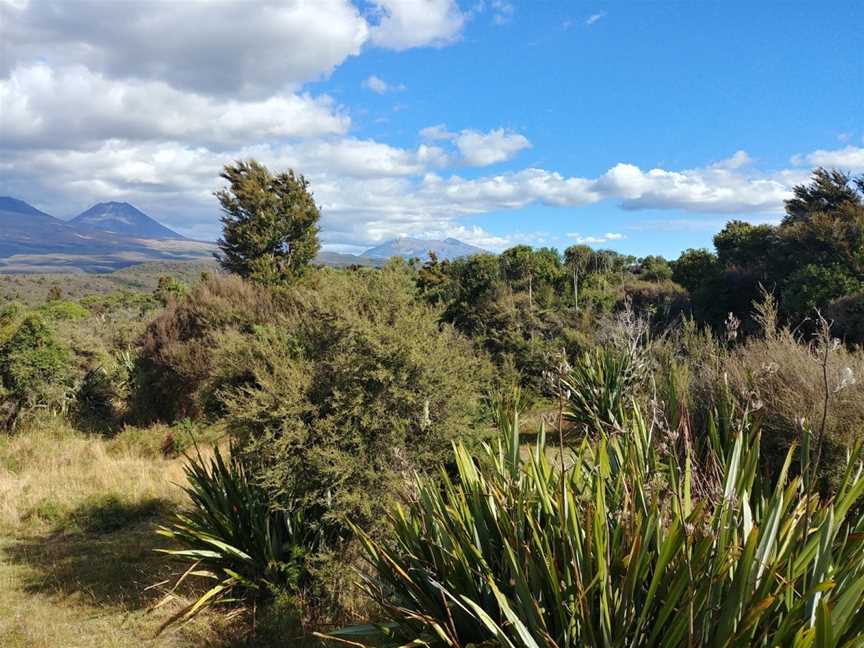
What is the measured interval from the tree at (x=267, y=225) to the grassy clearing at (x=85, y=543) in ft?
38.8

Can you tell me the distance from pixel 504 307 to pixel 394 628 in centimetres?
2085

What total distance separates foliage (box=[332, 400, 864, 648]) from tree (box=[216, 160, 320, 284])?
21048 mm

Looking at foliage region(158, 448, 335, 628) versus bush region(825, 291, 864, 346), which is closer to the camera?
foliage region(158, 448, 335, 628)

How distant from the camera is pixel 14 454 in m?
11.8

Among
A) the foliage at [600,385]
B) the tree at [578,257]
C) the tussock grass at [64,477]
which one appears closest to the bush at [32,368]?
the tussock grass at [64,477]

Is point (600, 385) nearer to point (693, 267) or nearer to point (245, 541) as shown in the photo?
point (245, 541)

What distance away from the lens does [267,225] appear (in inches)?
943

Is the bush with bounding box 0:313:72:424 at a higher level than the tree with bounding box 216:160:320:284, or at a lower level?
lower

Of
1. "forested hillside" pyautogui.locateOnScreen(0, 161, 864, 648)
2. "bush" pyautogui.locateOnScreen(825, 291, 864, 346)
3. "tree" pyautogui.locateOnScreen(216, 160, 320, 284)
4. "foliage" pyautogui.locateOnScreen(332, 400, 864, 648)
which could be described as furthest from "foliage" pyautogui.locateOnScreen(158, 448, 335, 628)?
"tree" pyautogui.locateOnScreen(216, 160, 320, 284)

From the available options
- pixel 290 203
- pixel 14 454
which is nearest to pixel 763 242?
pixel 290 203

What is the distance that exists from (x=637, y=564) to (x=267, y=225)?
2394cm

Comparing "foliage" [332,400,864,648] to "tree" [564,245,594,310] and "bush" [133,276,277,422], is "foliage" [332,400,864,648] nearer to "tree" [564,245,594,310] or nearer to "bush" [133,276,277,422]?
"bush" [133,276,277,422]

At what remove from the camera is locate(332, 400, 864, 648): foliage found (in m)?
2.08

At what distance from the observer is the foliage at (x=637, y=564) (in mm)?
2082
